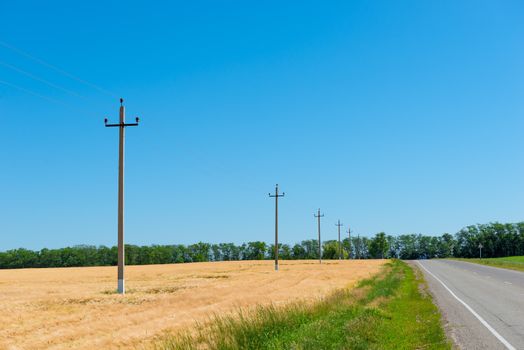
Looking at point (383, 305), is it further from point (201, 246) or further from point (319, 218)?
point (201, 246)

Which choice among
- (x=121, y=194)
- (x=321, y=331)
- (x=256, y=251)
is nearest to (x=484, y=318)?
(x=321, y=331)

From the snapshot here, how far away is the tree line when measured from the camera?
143 metres

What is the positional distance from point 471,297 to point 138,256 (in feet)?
476

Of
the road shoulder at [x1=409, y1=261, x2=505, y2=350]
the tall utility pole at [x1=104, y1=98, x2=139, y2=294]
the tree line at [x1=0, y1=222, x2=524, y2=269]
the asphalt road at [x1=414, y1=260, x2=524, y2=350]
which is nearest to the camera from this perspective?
the road shoulder at [x1=409, y1=261, x2=505, y2=350]

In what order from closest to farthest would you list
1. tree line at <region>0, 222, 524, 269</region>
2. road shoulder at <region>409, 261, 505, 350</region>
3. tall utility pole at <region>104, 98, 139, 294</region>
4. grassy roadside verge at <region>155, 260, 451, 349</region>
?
grassy roadside verge at <region>155, 260, 451, 349</region>
road shoulder at <region>409, 261, 505, 350</region>
tall utility pole at <region>104, 98, 139, 294</region>
tree line at <region>0, 222, 524, 269</region>

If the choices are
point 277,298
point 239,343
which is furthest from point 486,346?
point 277,298

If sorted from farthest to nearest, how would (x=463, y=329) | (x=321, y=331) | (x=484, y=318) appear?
1. (x=484, y=318)
2. (x=463, y=329)
3. (x=321, y=331)

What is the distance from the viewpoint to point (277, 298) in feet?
77.4

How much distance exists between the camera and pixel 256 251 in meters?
180

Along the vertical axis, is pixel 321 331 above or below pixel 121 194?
below

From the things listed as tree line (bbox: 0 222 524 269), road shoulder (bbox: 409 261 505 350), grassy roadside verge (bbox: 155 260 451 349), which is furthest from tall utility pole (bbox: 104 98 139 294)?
tree line (bbox: 0 222 524 269)

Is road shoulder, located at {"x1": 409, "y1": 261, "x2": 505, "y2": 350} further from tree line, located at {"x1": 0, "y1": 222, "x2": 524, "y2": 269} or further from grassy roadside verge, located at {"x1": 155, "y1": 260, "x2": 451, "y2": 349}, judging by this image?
tree line, located at {"x1": 0, "y1": 222, "x2": 524, "y2": 269}

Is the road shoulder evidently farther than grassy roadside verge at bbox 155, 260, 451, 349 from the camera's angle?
Yes

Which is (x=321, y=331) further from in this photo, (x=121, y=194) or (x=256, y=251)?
(x=256, y=251)
